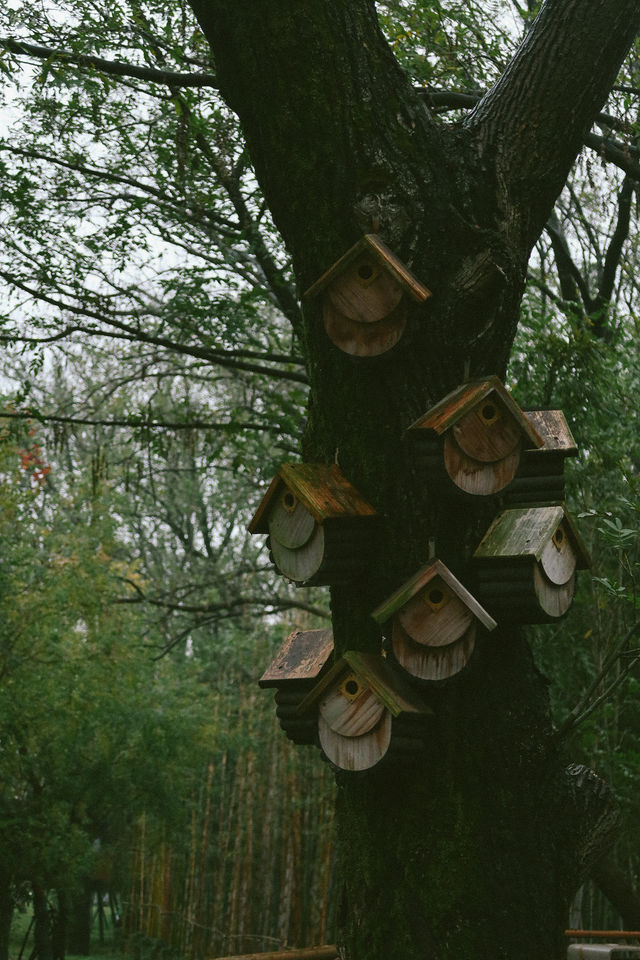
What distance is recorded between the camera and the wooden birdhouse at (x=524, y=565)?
2.06 metres

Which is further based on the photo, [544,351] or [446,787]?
[544,351]

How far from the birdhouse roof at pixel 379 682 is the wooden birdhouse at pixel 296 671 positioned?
0.94 ft

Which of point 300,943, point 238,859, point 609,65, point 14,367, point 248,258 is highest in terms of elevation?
point 14,367

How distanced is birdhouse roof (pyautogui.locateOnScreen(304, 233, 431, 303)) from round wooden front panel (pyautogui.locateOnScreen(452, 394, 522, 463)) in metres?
0.27

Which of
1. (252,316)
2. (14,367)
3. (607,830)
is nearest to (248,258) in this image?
(252,316)

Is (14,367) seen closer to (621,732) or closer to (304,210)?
(621,732)

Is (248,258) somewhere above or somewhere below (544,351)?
above

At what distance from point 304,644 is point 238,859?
269 inches

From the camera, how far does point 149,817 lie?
1036 cm

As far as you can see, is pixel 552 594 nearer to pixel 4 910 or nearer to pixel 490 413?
pixel 490 413

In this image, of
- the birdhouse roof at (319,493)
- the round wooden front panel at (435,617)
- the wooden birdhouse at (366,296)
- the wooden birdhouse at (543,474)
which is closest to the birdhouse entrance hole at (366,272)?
the wooden birdhouse at (366,296)

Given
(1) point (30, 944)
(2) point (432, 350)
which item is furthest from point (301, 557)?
(1) point (30, 944)

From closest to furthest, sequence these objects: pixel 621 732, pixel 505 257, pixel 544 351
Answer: pixel 505 257 → pixel 544 351 → pixel 621 732

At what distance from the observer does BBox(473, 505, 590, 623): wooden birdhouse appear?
206 centimetres
